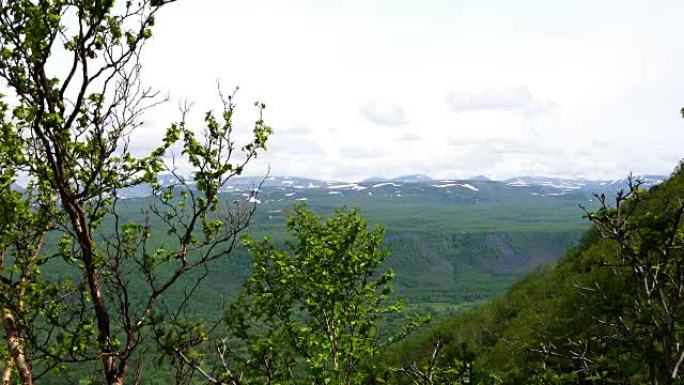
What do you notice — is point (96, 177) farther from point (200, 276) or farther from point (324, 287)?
point (324, 287)

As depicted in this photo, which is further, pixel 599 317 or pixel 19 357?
pixel 599 317

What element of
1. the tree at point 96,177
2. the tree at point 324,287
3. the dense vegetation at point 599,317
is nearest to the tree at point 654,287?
the dense vegetation at point 599,317

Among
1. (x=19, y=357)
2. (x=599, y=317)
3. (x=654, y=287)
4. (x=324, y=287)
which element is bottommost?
(x=599, y=317)

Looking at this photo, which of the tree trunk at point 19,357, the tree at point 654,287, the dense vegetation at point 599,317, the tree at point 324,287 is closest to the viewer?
the tree at point 654,287

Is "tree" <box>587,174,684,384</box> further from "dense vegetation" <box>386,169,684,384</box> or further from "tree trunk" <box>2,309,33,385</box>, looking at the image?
"tree trunk" <box>2,309,33,385</box>

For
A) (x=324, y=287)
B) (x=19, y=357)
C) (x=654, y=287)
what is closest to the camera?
(x=654, y=287)

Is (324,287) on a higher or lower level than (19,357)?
lower

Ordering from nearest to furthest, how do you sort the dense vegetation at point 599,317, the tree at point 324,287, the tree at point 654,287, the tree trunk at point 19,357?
the tree at point 654,287, the dense vegetation at point 599,317, the tree trunk at point 19,357, the tree at point 324,287

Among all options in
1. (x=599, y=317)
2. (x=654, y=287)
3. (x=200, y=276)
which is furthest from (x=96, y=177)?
(x=599, y=317)

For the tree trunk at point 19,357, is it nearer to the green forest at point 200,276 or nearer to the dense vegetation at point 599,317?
the green forest at point 200,276

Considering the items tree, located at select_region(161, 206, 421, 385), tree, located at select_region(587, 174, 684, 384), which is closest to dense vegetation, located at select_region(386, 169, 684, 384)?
tree, located at select_region(587, 174, 684, 384)

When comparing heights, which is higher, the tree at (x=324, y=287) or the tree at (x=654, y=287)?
the tree at (x=654, y=287)

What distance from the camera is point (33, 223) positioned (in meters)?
16.6

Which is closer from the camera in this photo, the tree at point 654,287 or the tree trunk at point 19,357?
the tree at point 654,287
